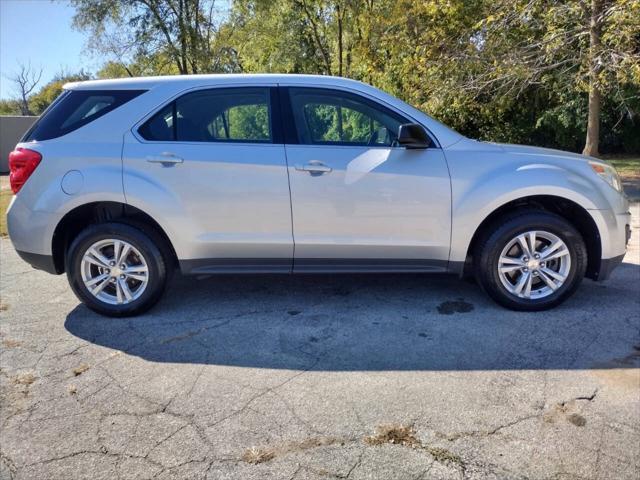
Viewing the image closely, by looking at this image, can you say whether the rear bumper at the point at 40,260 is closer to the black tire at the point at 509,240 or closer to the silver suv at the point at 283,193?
the silver suv at the point at 283,193

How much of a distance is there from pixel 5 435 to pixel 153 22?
1455 cm

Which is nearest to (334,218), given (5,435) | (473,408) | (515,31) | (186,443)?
(473,408)

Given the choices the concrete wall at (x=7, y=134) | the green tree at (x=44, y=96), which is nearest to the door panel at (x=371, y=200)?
the concrete wall at (x=7, y=134)

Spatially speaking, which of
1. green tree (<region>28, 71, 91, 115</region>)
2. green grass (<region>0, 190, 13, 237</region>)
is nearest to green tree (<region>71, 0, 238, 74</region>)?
green grass (<region>0, 190, 13, 237</region>)

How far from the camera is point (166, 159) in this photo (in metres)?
4.18

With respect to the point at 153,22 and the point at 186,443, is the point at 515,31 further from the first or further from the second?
the point at 186,443

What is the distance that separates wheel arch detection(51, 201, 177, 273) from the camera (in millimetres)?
4332

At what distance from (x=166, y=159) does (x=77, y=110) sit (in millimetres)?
871

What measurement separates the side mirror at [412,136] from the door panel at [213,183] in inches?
36.8

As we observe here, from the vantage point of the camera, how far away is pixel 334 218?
167 inches

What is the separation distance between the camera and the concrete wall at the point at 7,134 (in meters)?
21.3

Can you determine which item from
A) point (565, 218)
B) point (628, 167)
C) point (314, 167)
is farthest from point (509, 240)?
point (628, 167)

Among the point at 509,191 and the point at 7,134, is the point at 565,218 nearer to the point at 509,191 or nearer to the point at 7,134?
the point at 509,191

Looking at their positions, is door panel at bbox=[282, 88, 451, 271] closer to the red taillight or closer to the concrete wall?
the red taillight
